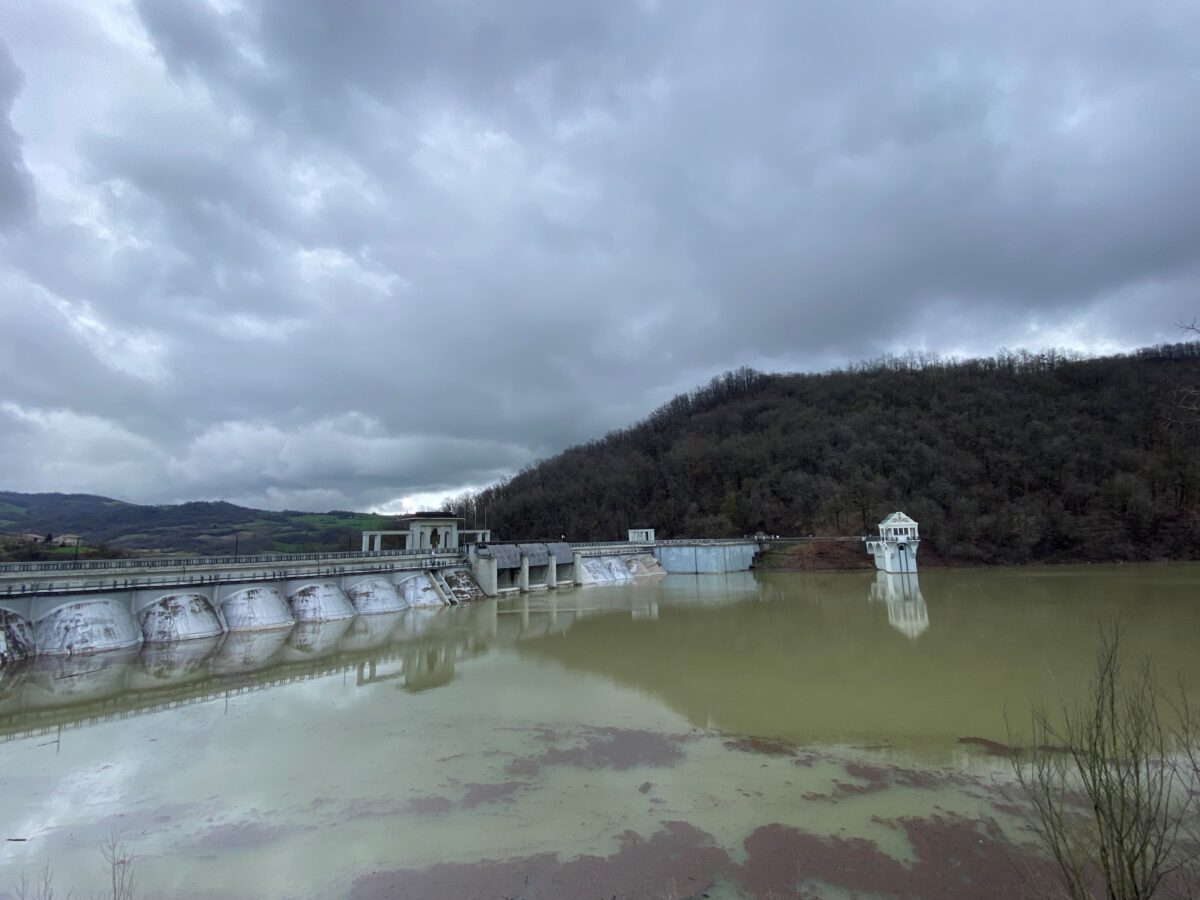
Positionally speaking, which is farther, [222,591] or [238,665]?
[222,591]

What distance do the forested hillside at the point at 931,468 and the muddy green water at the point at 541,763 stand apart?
4967 centimetres

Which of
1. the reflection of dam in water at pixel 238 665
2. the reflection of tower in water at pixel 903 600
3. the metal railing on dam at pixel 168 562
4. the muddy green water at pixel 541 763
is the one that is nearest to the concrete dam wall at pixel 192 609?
Answer: the reflection of dam in water at pixel 238 665

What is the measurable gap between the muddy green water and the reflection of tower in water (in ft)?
11.1

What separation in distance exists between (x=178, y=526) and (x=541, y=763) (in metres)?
107

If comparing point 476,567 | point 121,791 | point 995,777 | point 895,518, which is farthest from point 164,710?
point 895,518

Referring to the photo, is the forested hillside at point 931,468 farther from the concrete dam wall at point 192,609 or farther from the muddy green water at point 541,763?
the concrete dam wall at point 192,609

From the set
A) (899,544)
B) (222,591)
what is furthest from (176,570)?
(899,544)

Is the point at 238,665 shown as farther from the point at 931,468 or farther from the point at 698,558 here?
the point at 931,468

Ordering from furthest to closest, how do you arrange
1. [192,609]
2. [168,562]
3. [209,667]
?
[168,562] < [192,609] < [209,667]

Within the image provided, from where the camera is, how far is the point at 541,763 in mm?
12016

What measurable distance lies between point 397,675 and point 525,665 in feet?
14.8

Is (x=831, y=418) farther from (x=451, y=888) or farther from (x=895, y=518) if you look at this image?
Answer: (x=451, y=888)

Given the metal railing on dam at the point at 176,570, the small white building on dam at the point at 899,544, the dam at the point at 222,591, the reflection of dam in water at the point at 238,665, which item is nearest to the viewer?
the reflection of dam in water at the point at 238,665

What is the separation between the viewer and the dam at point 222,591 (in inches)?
944
